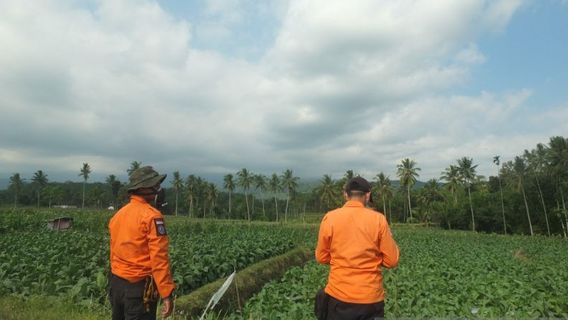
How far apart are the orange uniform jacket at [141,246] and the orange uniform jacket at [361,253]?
1695mm

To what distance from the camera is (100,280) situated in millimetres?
8227

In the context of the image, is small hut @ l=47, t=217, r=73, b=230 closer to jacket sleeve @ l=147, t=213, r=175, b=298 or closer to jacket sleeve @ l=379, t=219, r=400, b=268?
jacket sleeve @ l=147, t=213, r=175, b=298

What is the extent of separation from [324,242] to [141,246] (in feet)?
6.08

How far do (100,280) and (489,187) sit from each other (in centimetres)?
8584

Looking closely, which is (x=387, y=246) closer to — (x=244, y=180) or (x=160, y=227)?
(x=160, y=227)

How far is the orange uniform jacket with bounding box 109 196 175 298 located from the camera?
408 cm

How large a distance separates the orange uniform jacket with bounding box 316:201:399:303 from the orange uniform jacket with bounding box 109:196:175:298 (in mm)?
1695

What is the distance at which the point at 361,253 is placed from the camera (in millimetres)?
3822

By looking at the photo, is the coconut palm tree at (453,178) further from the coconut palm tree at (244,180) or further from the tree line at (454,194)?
the coconut palm tree at (244,180)

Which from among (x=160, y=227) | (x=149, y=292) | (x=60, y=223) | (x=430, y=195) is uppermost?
(x=430, y=195)

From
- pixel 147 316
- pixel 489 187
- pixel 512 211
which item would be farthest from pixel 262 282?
pixel 489 187

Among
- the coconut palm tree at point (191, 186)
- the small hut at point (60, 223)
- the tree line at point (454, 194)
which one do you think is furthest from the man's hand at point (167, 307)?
the coconut palm tree at point (191, 186)

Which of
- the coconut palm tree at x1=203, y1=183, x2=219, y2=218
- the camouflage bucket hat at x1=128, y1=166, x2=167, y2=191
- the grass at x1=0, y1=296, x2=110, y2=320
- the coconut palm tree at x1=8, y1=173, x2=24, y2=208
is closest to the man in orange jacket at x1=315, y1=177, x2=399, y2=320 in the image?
the camouflage bucket hat at x1=128, y1=166, x2=167, y2=191

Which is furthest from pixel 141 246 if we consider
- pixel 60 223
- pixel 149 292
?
pixel 60 223
